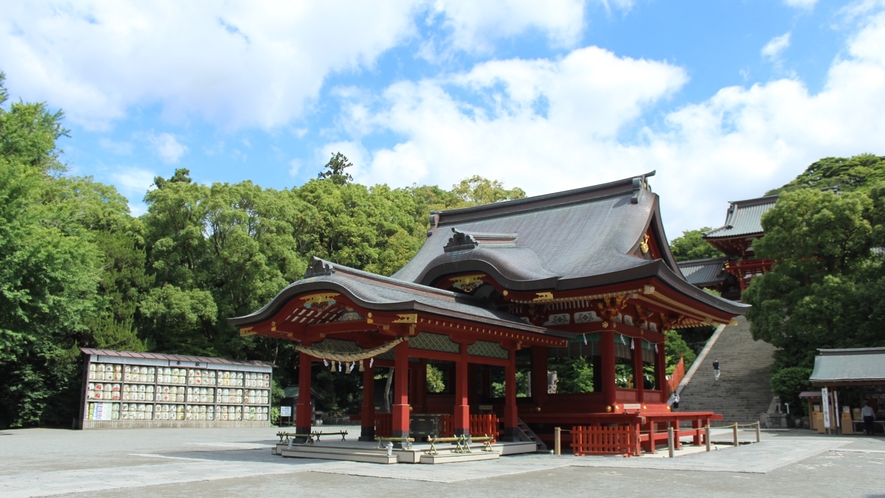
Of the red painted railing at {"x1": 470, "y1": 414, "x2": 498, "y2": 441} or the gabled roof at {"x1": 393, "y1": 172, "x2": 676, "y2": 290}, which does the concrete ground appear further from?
the gabled roof at {"x1": 393, "y1": 172, "x2": 676, "y2": 290}

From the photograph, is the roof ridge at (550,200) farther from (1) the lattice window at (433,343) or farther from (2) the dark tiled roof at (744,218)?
(2) the dark tiled roof at (744,218)

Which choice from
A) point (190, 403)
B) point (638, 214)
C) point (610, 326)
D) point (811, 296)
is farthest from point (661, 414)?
point (190, 403)

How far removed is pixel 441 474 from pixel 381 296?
3.66 meters

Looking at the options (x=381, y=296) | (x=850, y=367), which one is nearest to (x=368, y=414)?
(x=381, y=296)

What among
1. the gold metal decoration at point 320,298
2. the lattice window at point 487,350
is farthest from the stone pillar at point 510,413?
the gold metal decoration at point 320,298

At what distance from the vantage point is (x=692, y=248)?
5959 cm

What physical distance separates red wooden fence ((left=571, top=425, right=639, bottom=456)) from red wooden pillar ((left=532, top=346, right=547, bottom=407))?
6.17ft

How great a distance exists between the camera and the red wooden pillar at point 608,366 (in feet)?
48.7

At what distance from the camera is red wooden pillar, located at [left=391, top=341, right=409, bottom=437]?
40.3 ft

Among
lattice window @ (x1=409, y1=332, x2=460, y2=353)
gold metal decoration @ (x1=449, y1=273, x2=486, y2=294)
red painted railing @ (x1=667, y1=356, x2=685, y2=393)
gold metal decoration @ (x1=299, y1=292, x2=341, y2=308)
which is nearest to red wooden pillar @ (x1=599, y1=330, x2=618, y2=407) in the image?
gold metal decoration @ (x1=449, y1=273, x2=486, y2=294)

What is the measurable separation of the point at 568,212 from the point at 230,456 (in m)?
11.0

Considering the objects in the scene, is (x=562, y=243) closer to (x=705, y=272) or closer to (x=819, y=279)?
(x=819, y=279)

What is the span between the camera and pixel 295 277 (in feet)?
101

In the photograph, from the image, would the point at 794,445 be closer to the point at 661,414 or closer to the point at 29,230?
the point at 661,414
